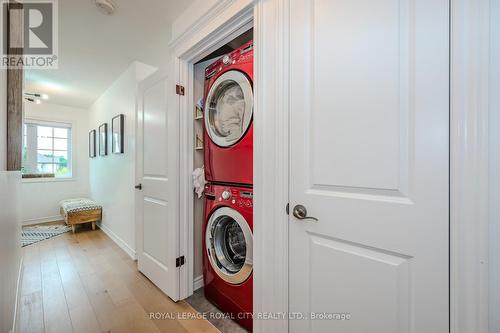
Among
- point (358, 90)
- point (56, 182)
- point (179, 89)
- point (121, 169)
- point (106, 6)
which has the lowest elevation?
point (56, 182)

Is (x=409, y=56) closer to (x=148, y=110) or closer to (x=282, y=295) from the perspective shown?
(x=282, y=295)

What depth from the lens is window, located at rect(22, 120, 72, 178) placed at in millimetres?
3844

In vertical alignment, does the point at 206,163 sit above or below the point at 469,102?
below

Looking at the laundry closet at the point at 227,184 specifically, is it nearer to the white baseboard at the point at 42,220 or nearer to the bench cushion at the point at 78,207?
the bench cushion at the point at 78,207

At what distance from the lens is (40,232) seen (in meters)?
3.28

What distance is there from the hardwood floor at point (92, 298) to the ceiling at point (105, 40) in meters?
2.38

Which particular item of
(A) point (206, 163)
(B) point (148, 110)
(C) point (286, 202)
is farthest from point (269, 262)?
(B) point (148, 110)

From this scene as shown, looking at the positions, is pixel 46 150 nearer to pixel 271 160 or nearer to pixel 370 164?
pixel 271 160

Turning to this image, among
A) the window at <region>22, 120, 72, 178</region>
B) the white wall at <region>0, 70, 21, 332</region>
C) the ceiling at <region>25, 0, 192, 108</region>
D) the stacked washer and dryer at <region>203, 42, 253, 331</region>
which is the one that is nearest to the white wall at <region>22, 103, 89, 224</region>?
the window at <region>22, 120, 72, 178</region>

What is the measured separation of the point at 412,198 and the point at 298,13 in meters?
0.94

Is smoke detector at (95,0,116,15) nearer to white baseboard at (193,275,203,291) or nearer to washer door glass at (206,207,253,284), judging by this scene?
washer door glass at (206,207,253,284)

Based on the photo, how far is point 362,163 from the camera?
2.58 ft

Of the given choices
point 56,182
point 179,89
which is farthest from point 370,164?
point 56,182

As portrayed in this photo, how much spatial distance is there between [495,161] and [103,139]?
4.24 metres
